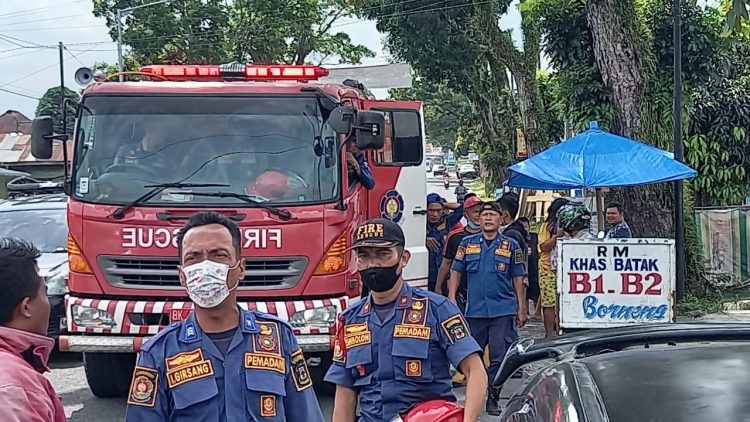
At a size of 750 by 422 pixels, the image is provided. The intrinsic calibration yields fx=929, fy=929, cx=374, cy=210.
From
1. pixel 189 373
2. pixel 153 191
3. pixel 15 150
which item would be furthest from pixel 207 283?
pixel 15 150

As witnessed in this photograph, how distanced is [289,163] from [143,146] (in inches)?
46.7

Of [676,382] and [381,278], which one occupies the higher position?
[381,278]

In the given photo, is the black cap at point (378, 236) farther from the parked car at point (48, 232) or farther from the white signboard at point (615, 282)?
the parked car at point (48, 232)

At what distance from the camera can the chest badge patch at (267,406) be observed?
314 centimetres

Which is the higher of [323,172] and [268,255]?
[323,172]

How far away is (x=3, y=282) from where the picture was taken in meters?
2.95

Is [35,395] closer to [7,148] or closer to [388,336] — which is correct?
[388,336]

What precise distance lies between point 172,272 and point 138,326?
0.50m

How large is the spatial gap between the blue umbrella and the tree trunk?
2.76 metres

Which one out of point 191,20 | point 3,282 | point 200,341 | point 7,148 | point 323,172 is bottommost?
point 200,341

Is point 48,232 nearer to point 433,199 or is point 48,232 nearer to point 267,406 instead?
point 433,199

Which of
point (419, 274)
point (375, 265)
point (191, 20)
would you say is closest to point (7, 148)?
point (191, 20)

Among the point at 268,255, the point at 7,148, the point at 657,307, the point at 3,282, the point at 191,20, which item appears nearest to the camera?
the point at 3,282

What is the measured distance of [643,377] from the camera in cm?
238
